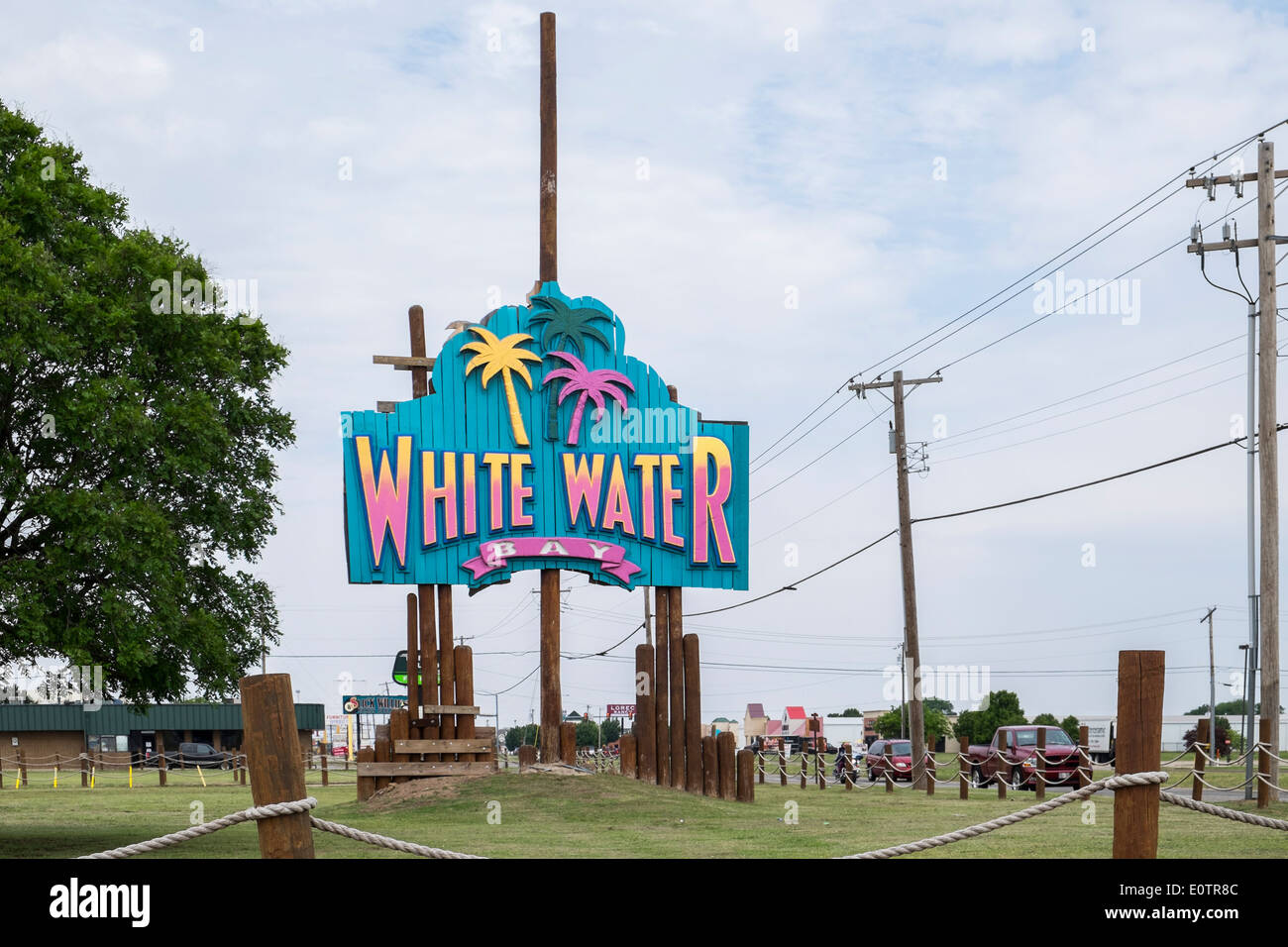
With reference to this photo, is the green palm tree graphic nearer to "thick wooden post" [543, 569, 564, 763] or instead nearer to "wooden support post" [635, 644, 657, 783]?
"thick wooden post" [543, 569, 564, 763]

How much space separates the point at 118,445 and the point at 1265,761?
59.7ft

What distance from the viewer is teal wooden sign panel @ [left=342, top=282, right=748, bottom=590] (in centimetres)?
2352

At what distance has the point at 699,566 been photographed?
971 inches

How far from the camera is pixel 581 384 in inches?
949

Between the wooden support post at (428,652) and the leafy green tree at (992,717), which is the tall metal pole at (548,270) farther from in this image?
the leafy green tree at (992,717)

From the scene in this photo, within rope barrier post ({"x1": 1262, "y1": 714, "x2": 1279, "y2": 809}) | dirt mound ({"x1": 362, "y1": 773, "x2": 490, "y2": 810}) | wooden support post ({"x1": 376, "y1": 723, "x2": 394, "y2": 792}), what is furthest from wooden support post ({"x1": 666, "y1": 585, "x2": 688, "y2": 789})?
rope barrier post ({"x1": 1262, "y1": 714, "x2": 1279, "y2": 809})

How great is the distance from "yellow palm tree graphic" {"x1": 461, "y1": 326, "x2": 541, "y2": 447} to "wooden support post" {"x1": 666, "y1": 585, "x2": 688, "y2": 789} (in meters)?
3.90

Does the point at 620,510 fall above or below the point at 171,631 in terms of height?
above

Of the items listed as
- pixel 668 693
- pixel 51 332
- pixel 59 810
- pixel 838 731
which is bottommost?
pixel 838 731

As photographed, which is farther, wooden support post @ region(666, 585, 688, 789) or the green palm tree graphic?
wooden support post @ region(666, 585, 688, 789)

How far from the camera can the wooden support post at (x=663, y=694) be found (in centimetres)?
2489
